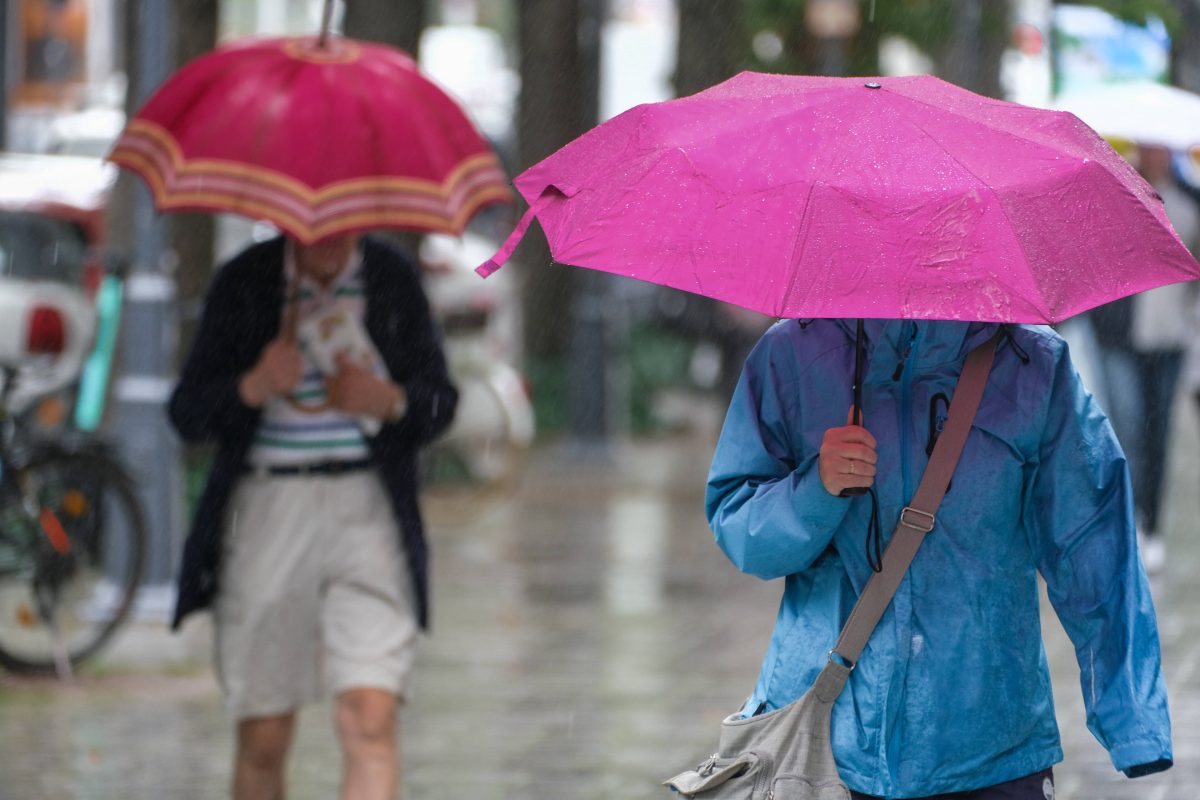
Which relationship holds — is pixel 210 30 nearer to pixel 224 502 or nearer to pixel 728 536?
pixel 224 502

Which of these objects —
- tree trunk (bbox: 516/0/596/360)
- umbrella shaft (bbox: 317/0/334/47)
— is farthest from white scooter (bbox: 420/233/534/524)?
umbrella shaft (bbox: 317/0/334/47)

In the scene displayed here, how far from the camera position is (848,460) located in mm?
3303

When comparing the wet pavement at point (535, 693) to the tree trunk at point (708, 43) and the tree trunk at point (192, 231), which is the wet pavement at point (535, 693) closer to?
the tree trunk at point (192, 231)

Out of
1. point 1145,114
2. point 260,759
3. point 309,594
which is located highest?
point 1145,114

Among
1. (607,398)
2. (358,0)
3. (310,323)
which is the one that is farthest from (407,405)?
(607,398)

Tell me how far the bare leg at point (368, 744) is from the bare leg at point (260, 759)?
19 cm

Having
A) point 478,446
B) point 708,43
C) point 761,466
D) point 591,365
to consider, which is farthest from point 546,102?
point 761,466

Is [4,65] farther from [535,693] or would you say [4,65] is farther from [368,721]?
[368,721]

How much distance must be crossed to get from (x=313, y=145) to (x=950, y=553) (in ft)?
7.56

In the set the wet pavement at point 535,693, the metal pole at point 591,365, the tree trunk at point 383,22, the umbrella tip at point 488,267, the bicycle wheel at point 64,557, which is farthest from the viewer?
the metal pole at point 591,365

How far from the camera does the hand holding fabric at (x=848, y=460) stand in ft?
10.8

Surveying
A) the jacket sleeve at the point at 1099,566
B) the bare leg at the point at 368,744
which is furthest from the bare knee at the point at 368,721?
the jacket sleeve at the point at 1099,566

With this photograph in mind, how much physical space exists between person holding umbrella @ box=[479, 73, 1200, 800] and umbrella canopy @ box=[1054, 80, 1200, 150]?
574 centimetres

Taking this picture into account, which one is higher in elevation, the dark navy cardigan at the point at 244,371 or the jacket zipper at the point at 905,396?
the jacket zipper at the point at 905,396
